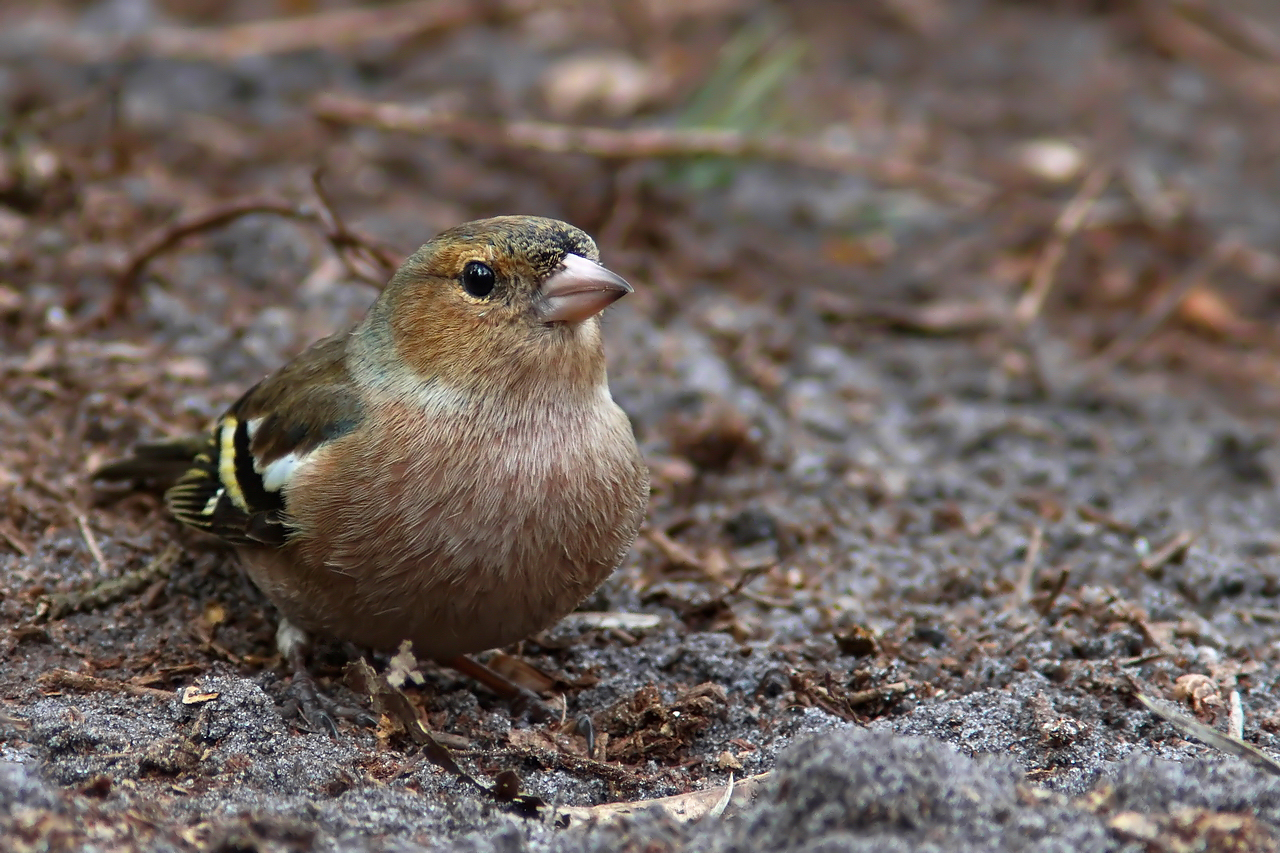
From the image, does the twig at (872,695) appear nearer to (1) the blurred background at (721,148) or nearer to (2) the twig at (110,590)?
(2) the twig at (110,590)

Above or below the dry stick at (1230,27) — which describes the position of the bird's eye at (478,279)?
above

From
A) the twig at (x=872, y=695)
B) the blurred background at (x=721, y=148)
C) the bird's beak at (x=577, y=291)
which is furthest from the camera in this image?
the blurred background at (x=721, y=148)

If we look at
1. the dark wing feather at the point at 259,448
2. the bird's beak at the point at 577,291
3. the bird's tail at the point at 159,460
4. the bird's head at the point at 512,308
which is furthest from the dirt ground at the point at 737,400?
the bird's beak at the point at 577,291

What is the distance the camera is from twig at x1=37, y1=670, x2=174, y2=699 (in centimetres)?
343

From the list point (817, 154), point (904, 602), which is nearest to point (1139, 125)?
point (817, 154)

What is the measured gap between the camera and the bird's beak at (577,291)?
3.53 metres

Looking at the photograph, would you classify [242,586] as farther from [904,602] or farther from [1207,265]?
[1207,265]

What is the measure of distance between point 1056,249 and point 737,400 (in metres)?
2.24

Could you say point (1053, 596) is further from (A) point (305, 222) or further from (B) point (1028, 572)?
(A) point (305, 222)

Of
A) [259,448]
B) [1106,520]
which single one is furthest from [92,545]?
[1106,520]

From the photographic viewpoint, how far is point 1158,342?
6.82 m

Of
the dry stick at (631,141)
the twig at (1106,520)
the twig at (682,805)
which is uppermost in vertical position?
the dry stick at (631,141)

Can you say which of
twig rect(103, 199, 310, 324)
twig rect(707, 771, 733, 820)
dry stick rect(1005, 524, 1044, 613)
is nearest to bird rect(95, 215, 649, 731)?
twig rect(707, 771, 733, 820)

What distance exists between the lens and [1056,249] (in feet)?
22.6
